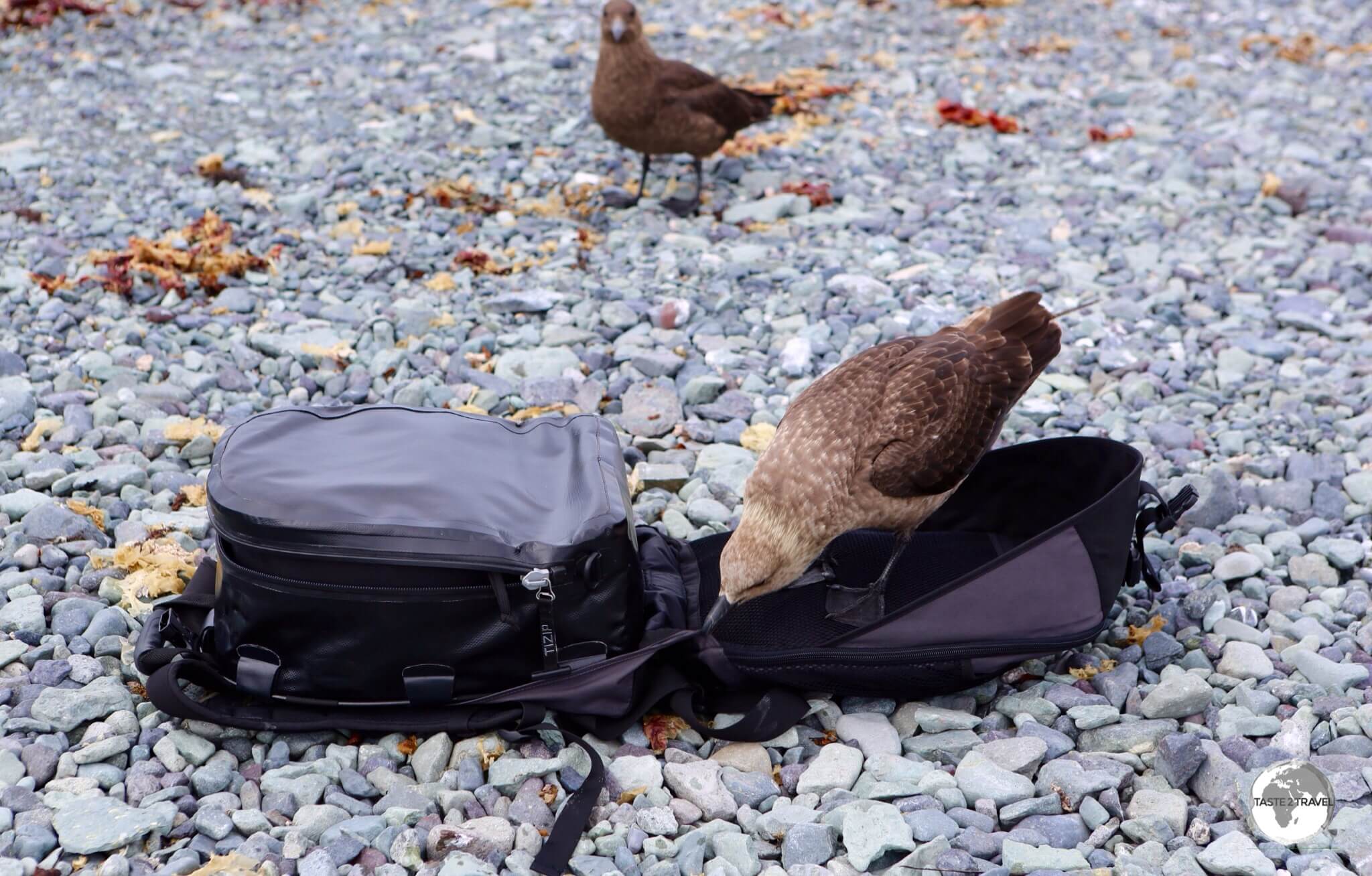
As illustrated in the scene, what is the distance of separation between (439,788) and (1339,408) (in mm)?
4203

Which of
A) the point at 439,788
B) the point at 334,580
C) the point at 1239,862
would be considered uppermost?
the point at 334,580

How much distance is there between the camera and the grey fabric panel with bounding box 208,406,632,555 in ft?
10.2

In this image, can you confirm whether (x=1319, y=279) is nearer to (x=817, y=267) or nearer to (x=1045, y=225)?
(x=1045, y=225)

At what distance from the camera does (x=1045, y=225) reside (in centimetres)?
706

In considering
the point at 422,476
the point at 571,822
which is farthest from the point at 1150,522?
the point at 422,476

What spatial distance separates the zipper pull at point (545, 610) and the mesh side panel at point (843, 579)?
547 millimetres

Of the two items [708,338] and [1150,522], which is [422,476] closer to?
[1150,522]

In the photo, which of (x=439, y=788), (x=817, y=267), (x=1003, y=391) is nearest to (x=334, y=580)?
(x=439, y=788)

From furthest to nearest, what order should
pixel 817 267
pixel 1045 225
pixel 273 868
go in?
1. pixel 1045 225
2. pixel 817 267
3. pixel 273 868

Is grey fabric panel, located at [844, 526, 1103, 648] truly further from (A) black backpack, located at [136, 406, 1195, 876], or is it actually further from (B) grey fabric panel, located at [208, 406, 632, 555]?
(B) grey fabric panel, located at [208, 406, 632, 555]

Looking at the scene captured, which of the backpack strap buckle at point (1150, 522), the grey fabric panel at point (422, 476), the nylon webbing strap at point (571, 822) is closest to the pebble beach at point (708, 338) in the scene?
the nylon webbing strap at point (571, 822)

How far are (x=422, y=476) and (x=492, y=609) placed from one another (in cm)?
44

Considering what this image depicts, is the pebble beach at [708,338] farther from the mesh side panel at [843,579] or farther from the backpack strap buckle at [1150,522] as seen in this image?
the mesh side panel at [843,579]

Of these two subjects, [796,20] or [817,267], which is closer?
[817,267]
